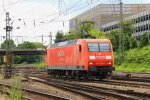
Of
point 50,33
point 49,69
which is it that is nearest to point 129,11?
point 50,33

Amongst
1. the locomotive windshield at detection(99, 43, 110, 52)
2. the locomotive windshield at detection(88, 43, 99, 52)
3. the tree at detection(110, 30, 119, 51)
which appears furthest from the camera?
the tree at detection(110, 30, 119, 51)

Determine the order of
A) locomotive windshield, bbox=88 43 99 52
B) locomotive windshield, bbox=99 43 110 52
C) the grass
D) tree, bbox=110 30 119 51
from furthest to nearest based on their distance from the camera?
1. tree, bbox=110 30 119 51
2. the grass
3. locomotive windshield, bbox=99 43 110 52
4. locomotive windshield, bbox=88 43 99 52

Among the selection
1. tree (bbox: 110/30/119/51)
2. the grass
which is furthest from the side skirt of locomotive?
tree (bbox: 110/30/119/51)

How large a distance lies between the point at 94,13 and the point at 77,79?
10699cm

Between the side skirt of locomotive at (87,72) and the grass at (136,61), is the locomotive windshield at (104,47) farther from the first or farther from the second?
the grass at (136,61)

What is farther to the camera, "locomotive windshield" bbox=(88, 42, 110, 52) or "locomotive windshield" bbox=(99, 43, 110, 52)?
"locomotive windshield" bbox=(99, 43, 110, 52)

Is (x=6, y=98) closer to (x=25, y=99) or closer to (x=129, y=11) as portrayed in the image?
(x=25, y=99)

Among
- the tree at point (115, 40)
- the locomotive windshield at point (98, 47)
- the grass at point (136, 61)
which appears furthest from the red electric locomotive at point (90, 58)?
the tree at point (115, 40)

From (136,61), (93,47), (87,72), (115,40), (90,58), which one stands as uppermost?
(115,40)

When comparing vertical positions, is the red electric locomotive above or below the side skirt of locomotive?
above

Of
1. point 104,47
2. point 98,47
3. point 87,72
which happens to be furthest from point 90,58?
point 104,47

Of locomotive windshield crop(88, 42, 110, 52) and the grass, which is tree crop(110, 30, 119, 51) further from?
locomotive windshield crop(88, 42, 110, 52)

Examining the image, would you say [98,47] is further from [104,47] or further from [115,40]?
[115,40]

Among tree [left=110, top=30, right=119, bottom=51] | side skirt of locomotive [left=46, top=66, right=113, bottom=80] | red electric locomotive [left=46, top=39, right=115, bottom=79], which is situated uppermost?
tree [left=110, top=30, right=119, bottom=51]
